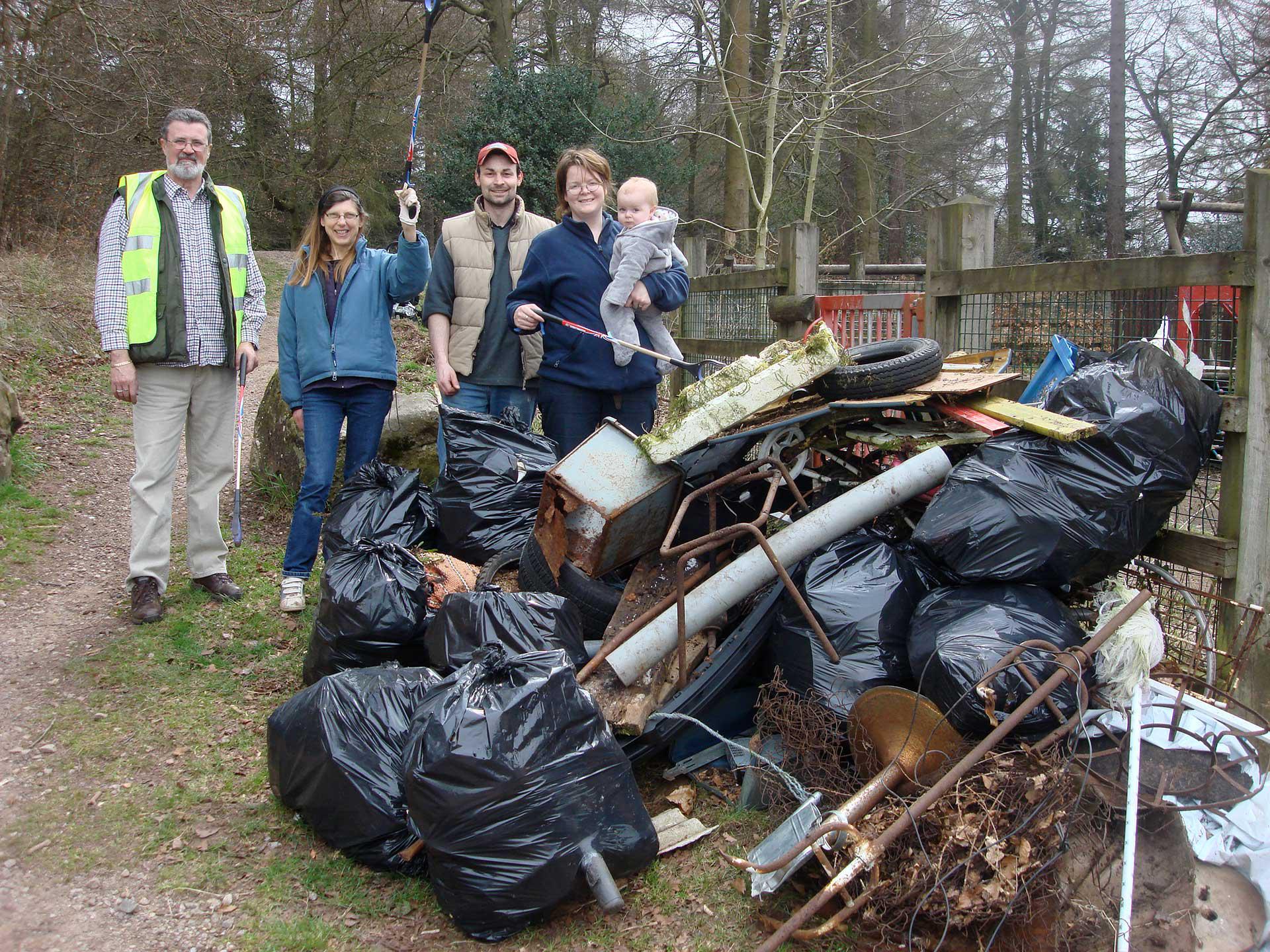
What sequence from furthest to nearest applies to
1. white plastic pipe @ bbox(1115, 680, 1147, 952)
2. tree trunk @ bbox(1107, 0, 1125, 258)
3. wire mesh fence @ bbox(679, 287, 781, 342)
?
tree trunk @ bbox(1107, 0, 1125, 258), wire mesh fence @ bbox(679, 287, 781, 342), white plastic pipe @ bbox(1115, 680, 1147, 952)

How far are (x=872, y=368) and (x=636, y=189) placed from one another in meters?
1.29

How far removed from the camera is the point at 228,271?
165 inches

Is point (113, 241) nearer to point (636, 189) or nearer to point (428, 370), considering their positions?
point (636, 189)

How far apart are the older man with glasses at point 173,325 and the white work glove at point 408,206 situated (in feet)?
2.22

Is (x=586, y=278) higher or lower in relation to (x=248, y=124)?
lower

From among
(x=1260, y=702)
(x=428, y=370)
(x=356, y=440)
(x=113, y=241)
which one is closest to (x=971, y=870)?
(x=1260, y=702)

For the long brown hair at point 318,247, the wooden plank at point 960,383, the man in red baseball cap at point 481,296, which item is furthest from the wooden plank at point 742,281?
the long brown hair at point 318,247

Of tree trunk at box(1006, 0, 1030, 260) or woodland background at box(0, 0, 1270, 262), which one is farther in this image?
tree trunk at box(1006, 0, 1030, 260)

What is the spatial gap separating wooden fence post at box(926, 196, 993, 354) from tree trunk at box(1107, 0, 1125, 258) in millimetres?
14743

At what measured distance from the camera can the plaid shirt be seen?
395cm

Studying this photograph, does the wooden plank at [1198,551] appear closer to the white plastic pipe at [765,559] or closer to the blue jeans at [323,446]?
the white plastic pipe at [765,559]

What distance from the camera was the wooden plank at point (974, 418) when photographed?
310 cm

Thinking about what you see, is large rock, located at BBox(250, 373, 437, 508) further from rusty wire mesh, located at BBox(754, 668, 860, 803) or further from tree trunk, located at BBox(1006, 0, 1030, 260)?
tree trunk, located at BBox(1006, 0, 1030, 260)

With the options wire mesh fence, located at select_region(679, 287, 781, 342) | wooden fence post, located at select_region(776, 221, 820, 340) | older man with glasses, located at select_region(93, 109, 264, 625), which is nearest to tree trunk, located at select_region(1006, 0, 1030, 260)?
wire mesh fence, located at select_region(679, 287, 781, 342)
